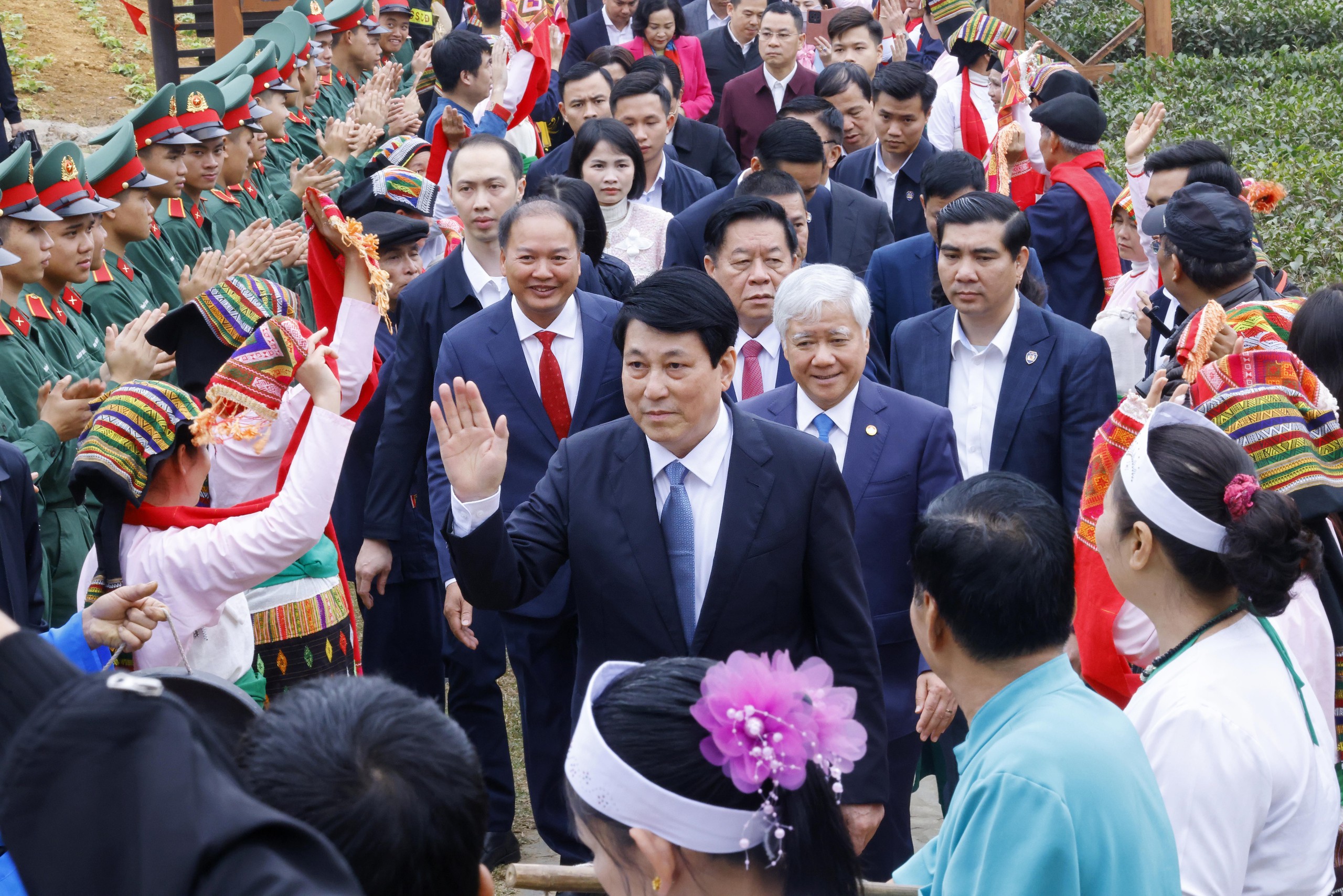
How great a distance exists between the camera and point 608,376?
4262 millimetres

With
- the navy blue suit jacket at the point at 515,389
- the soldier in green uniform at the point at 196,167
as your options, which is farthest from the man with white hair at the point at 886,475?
the soldier in green uniform at the point at 196,167

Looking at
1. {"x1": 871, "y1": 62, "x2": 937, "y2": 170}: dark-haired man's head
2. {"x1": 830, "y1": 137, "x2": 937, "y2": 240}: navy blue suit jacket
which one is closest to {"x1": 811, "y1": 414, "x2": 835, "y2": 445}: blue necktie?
{"x1": 830, "y1": 137, "x2": 937, "y2": 240}: navy blue suit jacket

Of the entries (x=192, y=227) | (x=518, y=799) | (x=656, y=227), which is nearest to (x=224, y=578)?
(x=518, y=799)

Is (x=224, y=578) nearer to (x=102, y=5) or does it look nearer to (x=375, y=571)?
(x=375, y=571)

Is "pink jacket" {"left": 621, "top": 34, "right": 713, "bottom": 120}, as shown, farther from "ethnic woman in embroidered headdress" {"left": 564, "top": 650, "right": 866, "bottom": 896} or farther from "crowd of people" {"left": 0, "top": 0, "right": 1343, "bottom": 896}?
"ethnic woman in embroidered headdress" {"left": 564, "top": 650, "right": 866, "bottom": 896}

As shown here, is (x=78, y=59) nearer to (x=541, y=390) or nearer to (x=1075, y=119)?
(x=1075, y=119)

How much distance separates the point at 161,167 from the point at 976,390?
15.4 feet

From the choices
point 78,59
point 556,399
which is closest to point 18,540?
point 556,399

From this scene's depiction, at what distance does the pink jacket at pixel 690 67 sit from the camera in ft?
32.1

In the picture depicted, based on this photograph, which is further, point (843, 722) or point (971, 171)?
point (971, 171)

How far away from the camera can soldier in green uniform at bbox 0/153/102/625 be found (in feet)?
14.6

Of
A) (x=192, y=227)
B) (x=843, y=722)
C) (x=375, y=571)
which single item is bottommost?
(x=375, y=571)

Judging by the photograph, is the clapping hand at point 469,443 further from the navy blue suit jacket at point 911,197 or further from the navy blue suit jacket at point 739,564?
the navy blue suit jacket at point 911,197

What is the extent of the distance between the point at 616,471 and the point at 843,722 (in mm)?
1451
